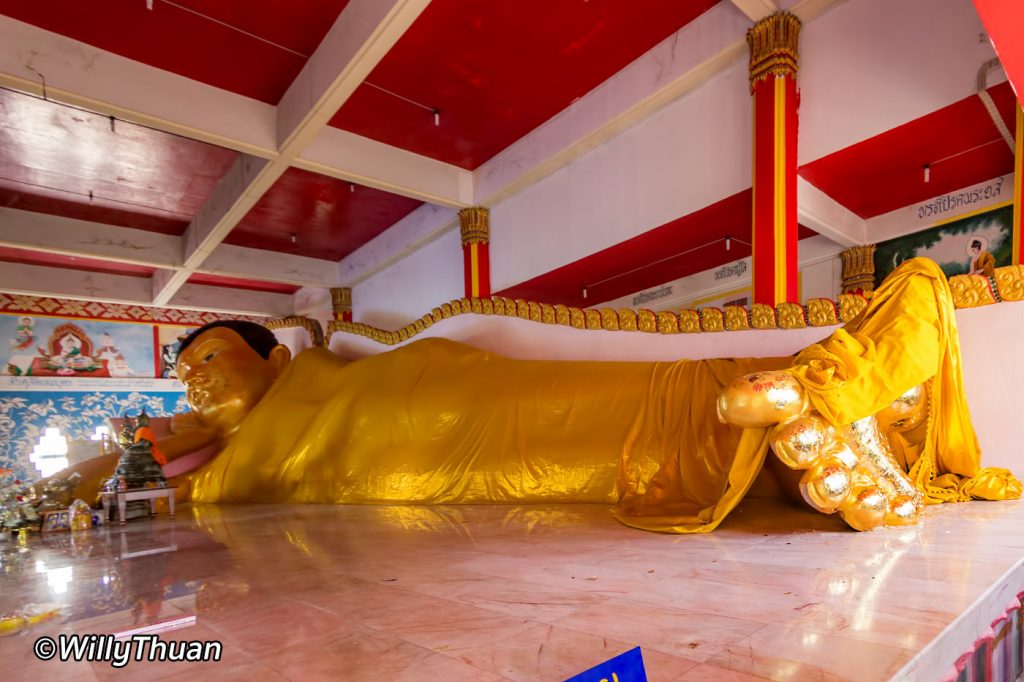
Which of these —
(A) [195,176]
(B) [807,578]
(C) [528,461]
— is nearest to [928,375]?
(B) [807,578]

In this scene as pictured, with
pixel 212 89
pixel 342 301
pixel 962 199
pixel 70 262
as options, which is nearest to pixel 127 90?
pixel 212 89

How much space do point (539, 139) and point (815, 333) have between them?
11.2ft

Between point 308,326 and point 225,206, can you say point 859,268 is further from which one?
point 225,206

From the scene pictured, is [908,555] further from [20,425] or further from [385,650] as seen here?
[20,425]

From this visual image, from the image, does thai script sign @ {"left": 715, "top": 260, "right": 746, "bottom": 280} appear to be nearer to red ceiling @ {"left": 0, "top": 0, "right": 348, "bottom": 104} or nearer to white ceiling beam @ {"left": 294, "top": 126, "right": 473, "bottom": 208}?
white ceiling beam @ {"left": 294, "top": 126, "right": 473, "bottom": 208}

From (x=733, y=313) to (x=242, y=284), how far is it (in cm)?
885

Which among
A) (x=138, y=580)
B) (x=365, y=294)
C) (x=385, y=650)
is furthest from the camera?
(x=365, y=294)

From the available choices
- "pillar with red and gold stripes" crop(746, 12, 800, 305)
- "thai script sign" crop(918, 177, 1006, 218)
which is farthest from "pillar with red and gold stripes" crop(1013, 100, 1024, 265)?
"thai script sign" crop(918, 177, 1006, 218)

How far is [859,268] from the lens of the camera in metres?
5.81

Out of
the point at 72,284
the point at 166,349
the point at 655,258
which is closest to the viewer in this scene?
the point at 655,258

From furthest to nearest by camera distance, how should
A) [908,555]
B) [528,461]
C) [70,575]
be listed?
[528,461], [70,575], [908,555]

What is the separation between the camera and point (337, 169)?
5.02 metres

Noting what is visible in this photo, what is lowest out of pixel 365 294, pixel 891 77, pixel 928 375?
pixel 928 375

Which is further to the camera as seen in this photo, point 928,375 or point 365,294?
point 365,294
